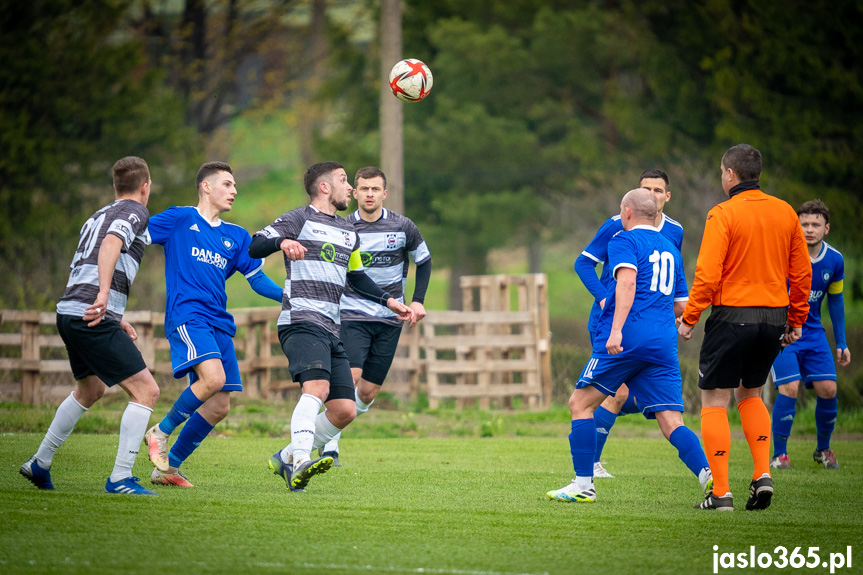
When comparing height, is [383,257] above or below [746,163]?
below

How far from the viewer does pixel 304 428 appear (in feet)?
19.1

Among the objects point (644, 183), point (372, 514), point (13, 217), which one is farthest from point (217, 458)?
point (13, 217)

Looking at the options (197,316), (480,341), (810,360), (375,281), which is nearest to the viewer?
(197,316)

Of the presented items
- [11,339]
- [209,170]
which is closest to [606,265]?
[209,170]

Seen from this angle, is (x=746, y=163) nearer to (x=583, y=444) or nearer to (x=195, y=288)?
(x=583, y=444)

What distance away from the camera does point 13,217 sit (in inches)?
739

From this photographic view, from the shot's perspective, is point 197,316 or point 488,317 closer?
point 197,316

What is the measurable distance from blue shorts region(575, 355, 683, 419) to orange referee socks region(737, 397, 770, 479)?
1.42 ft

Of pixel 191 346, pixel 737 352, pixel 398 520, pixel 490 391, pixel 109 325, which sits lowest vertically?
pixel 398 520

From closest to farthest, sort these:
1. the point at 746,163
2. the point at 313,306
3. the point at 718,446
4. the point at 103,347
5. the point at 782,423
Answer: the point at 103,347, the point at 718,446, the point at 746,163, the point at 313,306, the point at 782,423

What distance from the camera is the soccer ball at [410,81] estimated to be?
895 cm

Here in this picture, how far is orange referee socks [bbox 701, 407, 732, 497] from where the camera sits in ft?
18.6

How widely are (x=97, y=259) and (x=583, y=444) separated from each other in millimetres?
3211

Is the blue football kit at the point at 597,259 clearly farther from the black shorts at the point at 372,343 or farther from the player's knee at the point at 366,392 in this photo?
the player's knee at the point at 366,392
